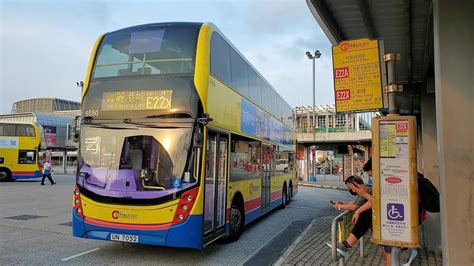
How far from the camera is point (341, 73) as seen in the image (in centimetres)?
518

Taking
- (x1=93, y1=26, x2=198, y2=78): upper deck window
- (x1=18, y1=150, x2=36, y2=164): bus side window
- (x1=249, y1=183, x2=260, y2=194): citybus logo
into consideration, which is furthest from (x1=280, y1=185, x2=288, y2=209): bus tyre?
(x1=18, y1=150, x2=36, y2=164): bus side window

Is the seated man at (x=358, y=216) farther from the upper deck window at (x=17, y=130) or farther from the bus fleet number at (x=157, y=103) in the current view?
the upper deck window at (x=17, y=130)

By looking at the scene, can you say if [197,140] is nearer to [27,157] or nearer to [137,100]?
[137,100]

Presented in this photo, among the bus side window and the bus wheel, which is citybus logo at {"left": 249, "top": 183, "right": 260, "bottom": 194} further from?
the bus wheel

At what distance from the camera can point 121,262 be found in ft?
22.6

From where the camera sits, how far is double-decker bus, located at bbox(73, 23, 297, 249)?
6.75m

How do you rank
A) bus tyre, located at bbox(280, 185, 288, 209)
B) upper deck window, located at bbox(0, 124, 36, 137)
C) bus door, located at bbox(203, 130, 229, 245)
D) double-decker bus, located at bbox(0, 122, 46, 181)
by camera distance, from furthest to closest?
upper deck window, located at bbox(0, 124, 36, 137), double-decker bus, located at bbox(0, 122, 46, 181), bus tyre, located at bbox(280, 185, 288, 209), bus door, located at bbox(203, 130, 229, 245)

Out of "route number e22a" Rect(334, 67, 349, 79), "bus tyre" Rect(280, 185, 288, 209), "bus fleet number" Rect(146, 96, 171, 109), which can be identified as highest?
"route number e22a" Rect(334, 67, 349, 79)

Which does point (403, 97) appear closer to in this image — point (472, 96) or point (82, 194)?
point (472, 96)

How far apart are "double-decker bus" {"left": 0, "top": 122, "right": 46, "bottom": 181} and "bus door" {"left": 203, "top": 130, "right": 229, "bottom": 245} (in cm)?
2165

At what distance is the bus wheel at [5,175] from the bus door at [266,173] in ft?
65.6

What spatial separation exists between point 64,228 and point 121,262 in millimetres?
3775

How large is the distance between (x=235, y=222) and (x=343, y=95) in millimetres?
4783

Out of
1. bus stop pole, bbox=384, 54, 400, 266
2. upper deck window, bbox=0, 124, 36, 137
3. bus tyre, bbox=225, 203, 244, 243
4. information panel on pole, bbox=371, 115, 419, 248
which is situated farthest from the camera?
upper deck window, bbox=0, 124, 36, 137
